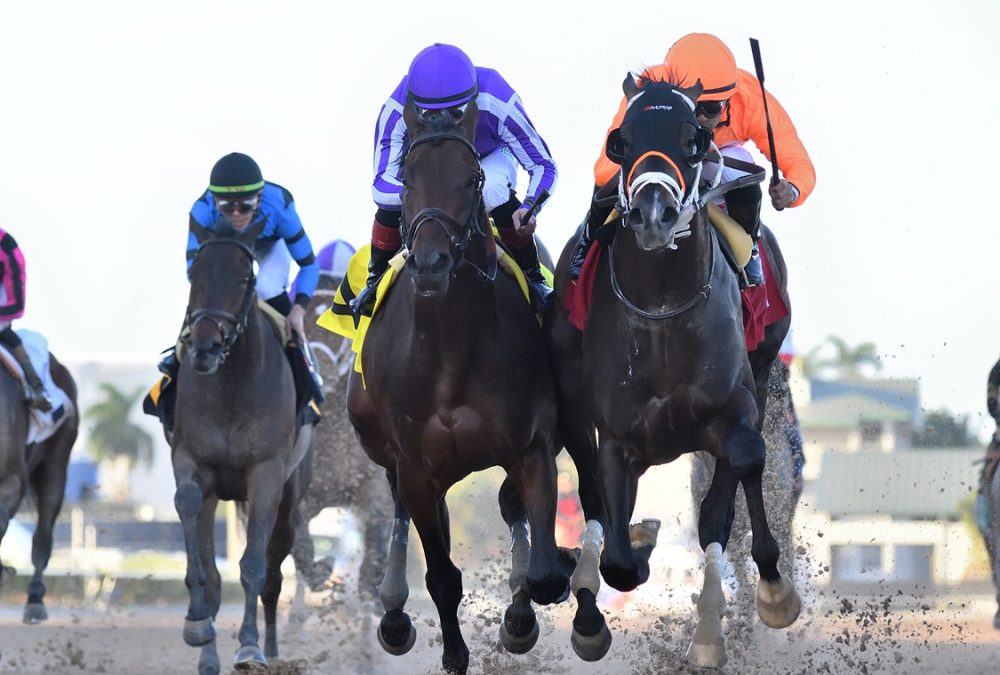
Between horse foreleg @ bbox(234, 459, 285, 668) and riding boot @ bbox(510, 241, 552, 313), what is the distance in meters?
2.77

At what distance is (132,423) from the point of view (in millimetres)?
48062

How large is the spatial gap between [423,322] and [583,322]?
728mm

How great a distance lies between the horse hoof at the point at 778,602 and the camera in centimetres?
→ 777

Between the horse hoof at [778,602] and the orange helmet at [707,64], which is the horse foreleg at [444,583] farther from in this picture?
the orange helmet at [707,64]

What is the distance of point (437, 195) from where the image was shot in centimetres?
696

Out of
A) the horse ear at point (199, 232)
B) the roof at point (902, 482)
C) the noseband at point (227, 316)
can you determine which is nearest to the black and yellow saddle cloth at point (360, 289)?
the noseband at point (227, 316)

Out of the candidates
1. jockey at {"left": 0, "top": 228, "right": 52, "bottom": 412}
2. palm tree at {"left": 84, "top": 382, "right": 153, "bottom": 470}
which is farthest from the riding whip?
palm tree at {"left": 84, "top": 382, "right": 153, "bottom": 470}

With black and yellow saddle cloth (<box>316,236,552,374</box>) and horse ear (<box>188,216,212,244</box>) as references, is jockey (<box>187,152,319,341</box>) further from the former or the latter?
black and yellow saddle cloth (<box>316,236,552,374</box>)

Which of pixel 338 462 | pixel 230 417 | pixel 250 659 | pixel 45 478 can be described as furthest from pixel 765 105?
pixel 45 478

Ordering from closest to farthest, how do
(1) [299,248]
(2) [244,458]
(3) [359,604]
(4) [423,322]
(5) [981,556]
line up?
1. (4) [423,322]
2. (2) [244,458]
3. (1) [299,248]
4. (3) [359,604]
5. (5) [981,556]

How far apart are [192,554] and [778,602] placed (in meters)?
3.50

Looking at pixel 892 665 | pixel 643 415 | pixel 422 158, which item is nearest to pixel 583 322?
pixel 643 415

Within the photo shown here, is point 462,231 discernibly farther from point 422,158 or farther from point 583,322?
point 583,322

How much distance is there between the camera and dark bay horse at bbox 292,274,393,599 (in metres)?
14.6
